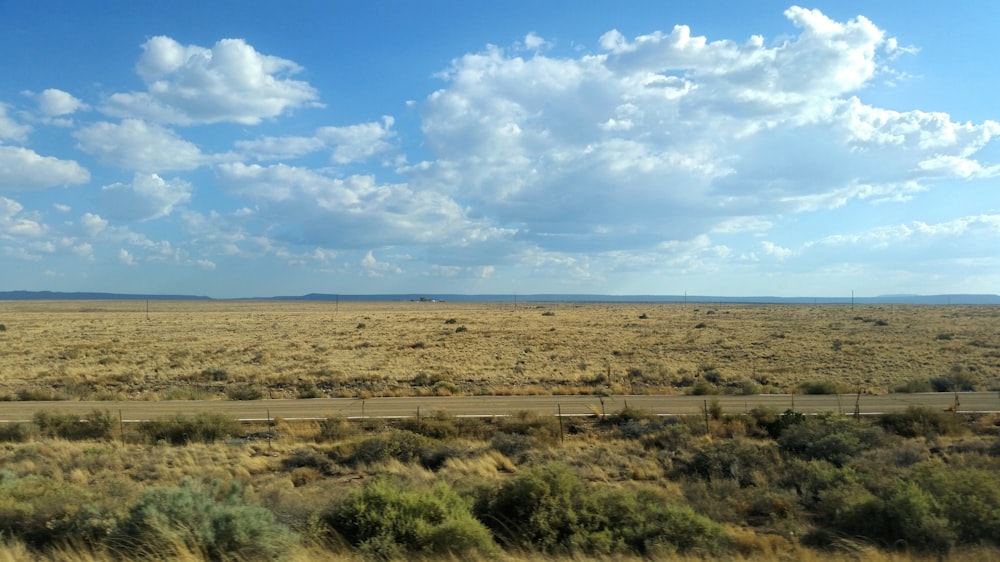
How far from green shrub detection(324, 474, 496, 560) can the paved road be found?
12658 millimetres


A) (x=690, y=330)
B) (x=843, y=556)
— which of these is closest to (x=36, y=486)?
(x=843, y=556)

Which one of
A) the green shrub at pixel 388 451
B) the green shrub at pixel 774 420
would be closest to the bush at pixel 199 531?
the green shrub at pixel 388 451

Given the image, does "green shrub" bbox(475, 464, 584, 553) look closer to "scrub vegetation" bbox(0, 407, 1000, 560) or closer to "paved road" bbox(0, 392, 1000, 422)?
"scrub vegetation" bbox(0, 407, 1000, 560)

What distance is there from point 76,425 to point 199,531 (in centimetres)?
1607

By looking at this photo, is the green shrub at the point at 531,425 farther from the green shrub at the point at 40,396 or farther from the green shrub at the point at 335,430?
the green shrub at the point at 40,396

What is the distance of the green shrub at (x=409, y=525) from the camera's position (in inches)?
284

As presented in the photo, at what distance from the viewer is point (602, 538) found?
25.2 ft

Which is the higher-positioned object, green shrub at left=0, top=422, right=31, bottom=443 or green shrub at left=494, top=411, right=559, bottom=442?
green shrub at left=494, top=411, right=559, bottom=442

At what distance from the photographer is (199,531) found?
7.01 metres

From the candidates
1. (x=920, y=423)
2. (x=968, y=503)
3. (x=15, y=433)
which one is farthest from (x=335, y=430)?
(x=920, y=423)

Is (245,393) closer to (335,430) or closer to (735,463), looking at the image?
(335,430)

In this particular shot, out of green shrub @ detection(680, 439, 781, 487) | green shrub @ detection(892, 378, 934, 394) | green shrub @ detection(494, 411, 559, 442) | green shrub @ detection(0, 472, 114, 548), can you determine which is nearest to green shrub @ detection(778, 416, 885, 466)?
green shrub @ detection(680, 439, 781, 487)

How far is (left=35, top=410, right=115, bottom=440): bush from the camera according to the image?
19.1 m

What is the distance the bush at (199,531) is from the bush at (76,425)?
13.8 m
